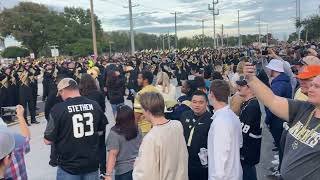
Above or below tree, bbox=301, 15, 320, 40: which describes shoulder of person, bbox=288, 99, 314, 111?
below

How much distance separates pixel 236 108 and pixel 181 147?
5.91 ft

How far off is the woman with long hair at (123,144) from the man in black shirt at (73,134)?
20 centimetres

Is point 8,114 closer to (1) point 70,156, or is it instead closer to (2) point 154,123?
(1) point 70,156

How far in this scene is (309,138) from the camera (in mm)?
2902

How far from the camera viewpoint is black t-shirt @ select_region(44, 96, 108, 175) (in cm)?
448

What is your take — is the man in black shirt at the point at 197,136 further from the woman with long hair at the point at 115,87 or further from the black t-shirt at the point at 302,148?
the woman with long hair at the point at 115,87

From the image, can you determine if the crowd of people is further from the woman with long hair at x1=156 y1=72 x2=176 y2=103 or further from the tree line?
the tree line

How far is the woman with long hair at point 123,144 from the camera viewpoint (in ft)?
15.2

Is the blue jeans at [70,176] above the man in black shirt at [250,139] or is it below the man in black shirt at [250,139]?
below

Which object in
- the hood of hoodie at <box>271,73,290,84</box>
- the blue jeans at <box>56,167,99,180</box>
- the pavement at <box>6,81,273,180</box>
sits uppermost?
the hood of hoodie at <box>271,73,290,84</box>

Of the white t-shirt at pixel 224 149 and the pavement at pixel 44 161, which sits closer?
the white t-shirt at pixel 224 149

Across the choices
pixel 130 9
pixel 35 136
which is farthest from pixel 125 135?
pixel 130 9

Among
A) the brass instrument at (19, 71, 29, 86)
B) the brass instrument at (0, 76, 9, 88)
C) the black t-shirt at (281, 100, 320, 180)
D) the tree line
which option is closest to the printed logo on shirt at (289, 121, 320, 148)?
the black t-shirt at (281, 100, 320, 180)

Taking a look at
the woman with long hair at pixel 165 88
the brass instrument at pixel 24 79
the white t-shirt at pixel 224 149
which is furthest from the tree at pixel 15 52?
the white t-shirt at pixel 224 149
